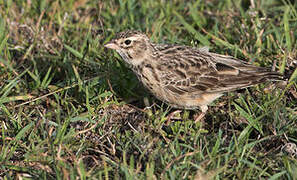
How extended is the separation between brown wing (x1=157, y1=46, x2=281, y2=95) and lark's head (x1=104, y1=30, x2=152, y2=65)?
0.84ft

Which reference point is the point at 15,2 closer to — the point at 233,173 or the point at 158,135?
the point at 158,135

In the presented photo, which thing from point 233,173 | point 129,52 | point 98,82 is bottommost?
point 233,173

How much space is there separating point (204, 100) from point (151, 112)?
2.30ft

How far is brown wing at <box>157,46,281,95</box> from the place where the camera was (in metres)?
6.20

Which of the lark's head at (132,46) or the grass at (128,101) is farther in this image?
the lark's head at (132,46)

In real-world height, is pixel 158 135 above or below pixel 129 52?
below

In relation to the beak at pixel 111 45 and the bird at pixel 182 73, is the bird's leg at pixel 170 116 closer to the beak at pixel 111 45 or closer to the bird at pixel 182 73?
the bird at pixel 182 73

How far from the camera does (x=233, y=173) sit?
500cm

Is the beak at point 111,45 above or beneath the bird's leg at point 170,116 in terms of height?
above

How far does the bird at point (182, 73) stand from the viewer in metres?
6.19

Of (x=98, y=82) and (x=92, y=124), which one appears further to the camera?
(x=98, y=82)

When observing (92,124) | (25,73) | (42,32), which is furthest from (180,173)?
(42,32)

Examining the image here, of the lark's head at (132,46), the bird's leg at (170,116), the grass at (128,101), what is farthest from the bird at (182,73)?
the grass at (128,101)

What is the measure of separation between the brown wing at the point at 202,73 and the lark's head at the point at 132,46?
255 mm
